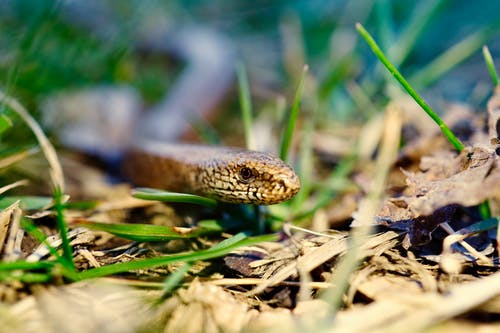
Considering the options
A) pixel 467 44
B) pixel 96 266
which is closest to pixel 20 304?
pixel 96 266

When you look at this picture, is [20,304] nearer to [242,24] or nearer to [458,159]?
[458,159]

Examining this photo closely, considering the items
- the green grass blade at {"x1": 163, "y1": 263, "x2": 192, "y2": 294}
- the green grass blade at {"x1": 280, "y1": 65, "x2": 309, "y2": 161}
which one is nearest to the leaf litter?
the green grass blade at {"x1": 163, "y1": 263, "x2": 192, "y2": 294}

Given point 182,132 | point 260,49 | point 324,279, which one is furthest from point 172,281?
point 260,49

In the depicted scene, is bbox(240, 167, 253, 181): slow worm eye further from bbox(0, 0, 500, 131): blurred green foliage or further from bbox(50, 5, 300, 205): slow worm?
bbox(0, 0, 500, 131): blurred green foliage

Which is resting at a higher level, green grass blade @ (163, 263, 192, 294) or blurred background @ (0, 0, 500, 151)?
blurred background @ (0, 0, 500, 151)

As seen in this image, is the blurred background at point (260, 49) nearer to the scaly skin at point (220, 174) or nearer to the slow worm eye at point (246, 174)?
the scaly skin at point (220, 174)

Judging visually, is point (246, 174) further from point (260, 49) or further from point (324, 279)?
point (260, 49)
